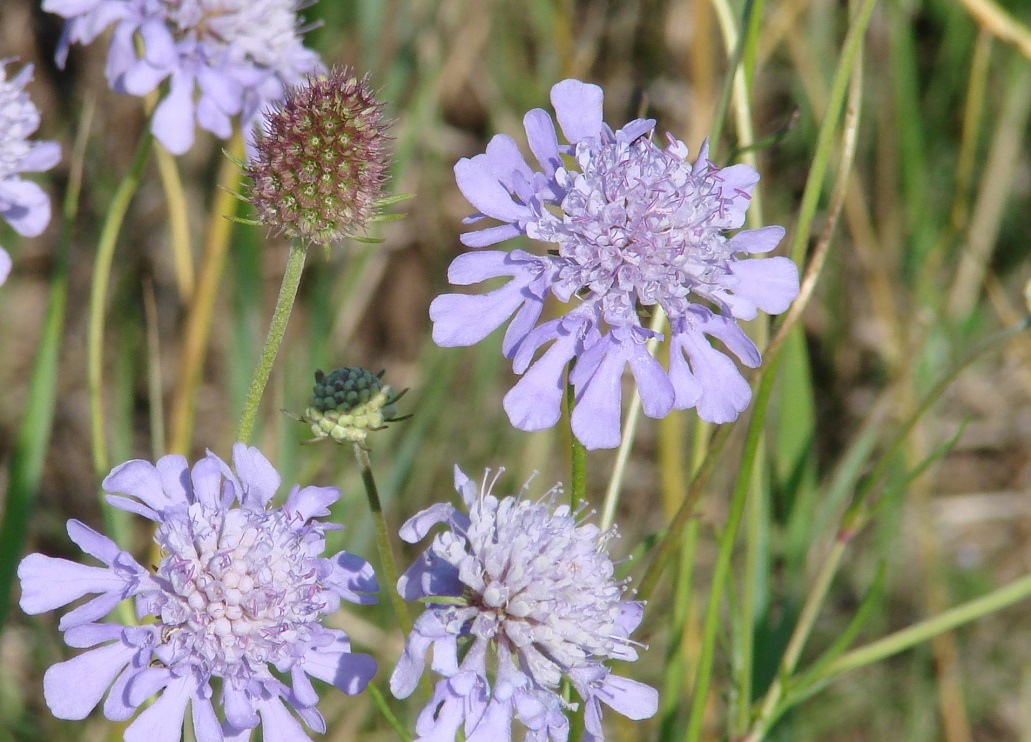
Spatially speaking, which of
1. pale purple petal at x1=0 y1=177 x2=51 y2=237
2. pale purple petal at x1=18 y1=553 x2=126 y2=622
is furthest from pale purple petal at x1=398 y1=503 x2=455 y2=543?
pale purple petal at x1=0 y1=177 x2=51 y2=237

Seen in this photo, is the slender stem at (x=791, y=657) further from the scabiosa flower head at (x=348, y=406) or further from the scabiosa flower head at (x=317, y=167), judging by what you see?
the scabiosa flower head at (x=317, y=167)

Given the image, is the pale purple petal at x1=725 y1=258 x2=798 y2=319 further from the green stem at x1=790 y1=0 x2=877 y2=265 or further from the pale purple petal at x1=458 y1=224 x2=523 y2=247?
the pale purple petal at x1=458 y1=224 x2=523 y2=247

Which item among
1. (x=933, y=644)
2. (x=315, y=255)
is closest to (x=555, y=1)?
(x=315, y=255)

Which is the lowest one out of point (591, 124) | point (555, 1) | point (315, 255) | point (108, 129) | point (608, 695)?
point (608, 695)

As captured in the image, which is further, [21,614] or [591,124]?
[21,614]

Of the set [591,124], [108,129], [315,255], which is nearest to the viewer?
[591,124]

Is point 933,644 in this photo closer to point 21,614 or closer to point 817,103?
point 817,103
